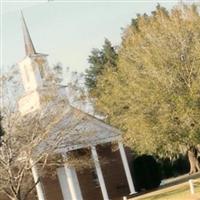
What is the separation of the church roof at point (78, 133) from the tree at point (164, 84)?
1.57 meters

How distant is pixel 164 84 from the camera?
38.9 m

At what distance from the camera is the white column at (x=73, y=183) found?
130 feet

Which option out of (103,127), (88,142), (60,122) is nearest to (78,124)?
(60,122)

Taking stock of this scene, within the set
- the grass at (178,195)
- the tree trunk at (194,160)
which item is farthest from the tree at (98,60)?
the grass at (178,195)

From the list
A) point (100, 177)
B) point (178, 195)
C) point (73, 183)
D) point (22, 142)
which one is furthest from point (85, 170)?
point (22, 142)

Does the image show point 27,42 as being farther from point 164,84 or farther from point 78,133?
point 164,84

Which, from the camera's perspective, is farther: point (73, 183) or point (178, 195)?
point (73, 183)

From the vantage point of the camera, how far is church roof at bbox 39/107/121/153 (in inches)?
1344

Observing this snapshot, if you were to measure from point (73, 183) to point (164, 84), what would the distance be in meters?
8.78

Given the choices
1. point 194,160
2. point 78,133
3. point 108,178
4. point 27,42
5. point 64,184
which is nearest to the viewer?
point 78,133

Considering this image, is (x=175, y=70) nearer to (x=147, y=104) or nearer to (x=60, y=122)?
(x=147, y=104)

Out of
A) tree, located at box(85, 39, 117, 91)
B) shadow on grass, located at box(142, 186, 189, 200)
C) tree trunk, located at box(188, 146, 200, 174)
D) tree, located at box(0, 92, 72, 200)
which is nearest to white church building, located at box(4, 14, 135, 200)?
tree, located at box(0, 92, 72, 200)

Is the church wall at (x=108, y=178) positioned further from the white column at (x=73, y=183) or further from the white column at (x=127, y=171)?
the white column at (x=127, y=171)

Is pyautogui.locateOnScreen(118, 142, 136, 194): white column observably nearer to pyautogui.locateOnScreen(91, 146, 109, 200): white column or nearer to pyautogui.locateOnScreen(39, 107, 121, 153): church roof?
pyautogui.locateOnScreen(39, 107, 121, 153): church roof
